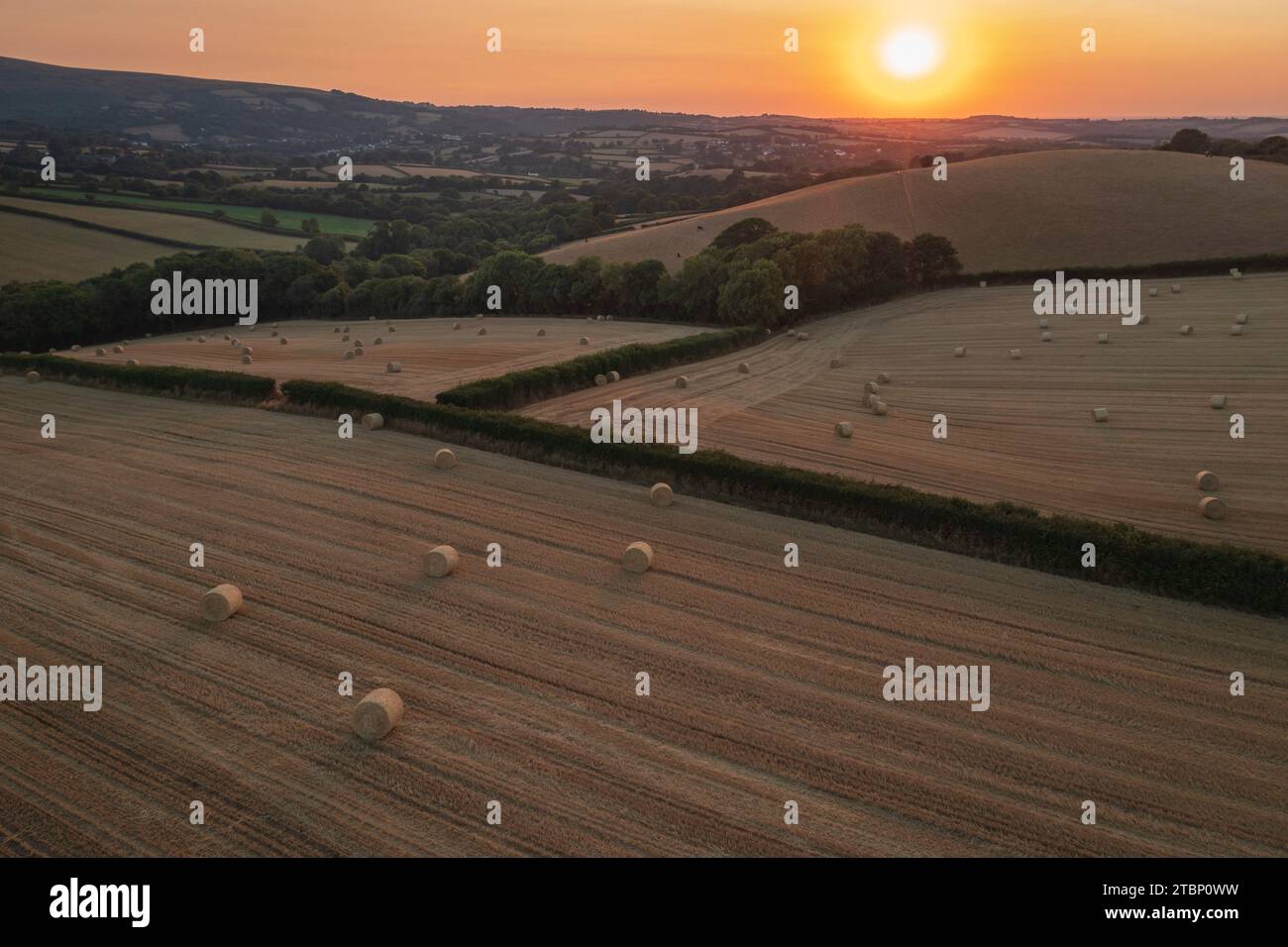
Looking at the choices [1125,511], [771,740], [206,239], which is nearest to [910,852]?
[771,740]

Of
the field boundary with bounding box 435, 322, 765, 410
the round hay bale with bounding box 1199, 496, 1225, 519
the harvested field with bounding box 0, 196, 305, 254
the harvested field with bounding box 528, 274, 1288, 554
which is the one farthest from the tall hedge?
the harvested field with bounding box 0, 196, 305, 254

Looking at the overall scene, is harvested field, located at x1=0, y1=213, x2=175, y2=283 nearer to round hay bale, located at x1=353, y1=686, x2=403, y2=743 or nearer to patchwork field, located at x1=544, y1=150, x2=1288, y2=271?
patchwork field, located at x1=544, y1=150, x2=1288, y2=271

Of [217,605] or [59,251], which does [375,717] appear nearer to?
[217,605]

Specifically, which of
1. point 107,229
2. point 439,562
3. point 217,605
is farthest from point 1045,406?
point 107,229

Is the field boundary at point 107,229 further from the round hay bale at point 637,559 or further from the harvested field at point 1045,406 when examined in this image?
the round hay bale at point 637,559

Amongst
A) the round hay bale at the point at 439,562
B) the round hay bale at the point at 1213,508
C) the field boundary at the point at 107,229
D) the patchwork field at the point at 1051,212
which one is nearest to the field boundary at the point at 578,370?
the round hay bale at the point at 439,562

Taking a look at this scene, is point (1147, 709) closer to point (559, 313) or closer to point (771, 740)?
point (771, 740)
